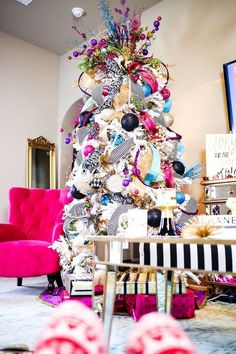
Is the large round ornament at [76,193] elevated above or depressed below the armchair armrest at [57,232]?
above

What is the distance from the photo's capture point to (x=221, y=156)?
9.51ft

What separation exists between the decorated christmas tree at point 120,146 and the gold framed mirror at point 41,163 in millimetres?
1855

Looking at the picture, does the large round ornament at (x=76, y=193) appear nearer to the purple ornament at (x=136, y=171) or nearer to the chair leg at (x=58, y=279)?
the purple ornament at (x=136, y=171)

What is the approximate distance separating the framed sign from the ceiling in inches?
78.7

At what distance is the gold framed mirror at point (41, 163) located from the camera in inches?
188

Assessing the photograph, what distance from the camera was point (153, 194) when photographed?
2.67 m

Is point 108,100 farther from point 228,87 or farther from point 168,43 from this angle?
point 168,43

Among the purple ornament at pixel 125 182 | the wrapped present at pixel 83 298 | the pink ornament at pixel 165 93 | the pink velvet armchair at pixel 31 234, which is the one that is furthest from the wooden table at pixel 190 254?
the pink ornament at pixel 165 93

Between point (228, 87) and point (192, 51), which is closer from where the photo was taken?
point (228, 87)

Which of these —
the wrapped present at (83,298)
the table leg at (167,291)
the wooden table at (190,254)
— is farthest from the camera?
the wrapped present at (83,298)

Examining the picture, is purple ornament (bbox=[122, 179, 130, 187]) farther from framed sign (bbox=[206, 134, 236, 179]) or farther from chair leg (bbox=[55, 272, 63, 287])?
chair leg (bbox=[55, 272, 63, 287])

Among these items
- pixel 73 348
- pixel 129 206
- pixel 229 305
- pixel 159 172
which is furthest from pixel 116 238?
pixel 229 305

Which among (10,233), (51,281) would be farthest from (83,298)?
(10,233)

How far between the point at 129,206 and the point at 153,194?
0.69ft
